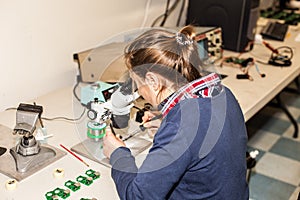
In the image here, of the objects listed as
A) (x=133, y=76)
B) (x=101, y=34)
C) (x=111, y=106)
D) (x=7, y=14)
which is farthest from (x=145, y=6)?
(x=133, y=76)

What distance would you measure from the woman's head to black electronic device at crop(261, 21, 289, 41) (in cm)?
180

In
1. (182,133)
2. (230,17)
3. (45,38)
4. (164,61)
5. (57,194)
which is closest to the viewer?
(182,133)

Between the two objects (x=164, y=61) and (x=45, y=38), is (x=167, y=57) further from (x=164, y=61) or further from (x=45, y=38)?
(x=45, y=38)

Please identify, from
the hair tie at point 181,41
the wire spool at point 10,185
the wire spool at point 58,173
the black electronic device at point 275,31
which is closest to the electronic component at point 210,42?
the black electronic device at point 275,31

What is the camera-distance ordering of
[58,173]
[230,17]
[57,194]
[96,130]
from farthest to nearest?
[230,17] → [96,130] → [58,173] → [57,194]

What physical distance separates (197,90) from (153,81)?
5.5 inches

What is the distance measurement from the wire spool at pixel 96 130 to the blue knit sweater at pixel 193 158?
13.2 inches

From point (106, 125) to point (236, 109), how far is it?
0.56m

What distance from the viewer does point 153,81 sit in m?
1.18

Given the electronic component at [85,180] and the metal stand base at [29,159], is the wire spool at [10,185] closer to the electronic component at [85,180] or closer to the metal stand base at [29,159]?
the metal stand base at [29,159]

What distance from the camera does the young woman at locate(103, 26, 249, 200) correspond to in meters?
1.05

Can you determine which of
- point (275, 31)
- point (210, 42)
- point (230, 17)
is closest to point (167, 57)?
point (210, 42)

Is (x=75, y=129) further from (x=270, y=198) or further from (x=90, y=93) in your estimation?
(x=270, y=198)

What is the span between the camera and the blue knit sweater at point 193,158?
41.0 inches
